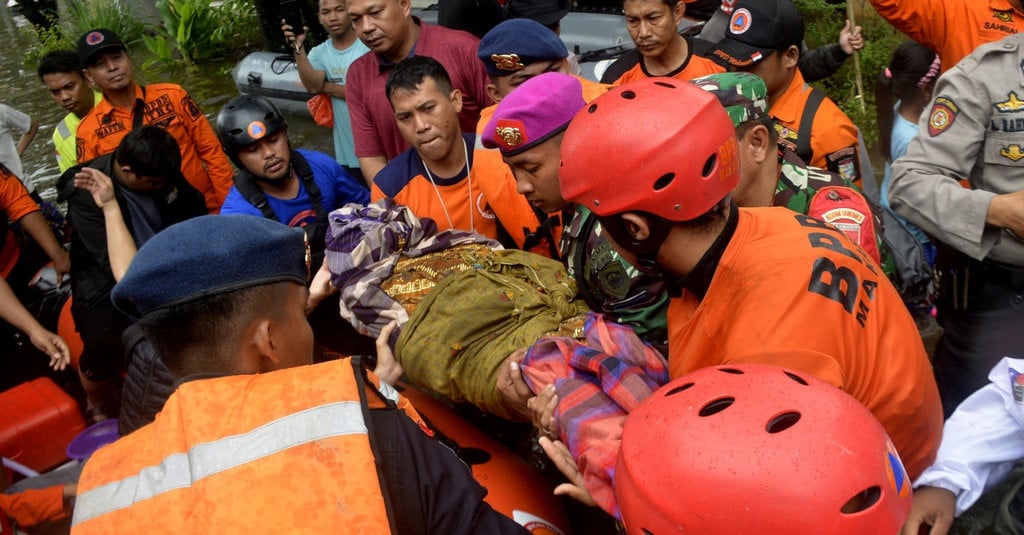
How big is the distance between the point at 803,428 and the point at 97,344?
4.00 meters

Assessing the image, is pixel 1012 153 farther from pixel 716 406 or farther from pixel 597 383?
pixel 716 406

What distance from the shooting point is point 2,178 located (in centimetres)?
484

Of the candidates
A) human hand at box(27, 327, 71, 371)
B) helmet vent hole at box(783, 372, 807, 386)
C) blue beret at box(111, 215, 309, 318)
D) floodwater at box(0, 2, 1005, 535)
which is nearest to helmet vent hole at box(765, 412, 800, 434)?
helmet vent hole at box(783, 372, 807, 386)

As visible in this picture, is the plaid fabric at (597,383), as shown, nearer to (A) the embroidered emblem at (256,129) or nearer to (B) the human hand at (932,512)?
(B) the human hand at (932,512)

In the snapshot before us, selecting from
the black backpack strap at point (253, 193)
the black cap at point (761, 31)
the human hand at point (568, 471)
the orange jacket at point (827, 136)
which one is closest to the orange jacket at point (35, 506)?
the black backpack strap at point (253, 193)

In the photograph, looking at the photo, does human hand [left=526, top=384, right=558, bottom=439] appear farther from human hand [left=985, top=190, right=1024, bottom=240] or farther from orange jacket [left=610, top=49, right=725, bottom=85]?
orange jacket [left=610, top=49, right=725, bottom=85]

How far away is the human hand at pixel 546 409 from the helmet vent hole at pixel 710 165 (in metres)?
0.74

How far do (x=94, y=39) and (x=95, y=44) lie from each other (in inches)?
3.8

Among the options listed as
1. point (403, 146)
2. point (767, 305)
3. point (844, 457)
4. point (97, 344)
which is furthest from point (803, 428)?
point (97, 344)

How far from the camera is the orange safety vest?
4.63 ft

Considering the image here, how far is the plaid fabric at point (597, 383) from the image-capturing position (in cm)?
177

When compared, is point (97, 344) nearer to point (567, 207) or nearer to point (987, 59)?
point (567, 207)

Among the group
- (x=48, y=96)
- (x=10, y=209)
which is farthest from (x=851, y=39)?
(x=48, y=96)

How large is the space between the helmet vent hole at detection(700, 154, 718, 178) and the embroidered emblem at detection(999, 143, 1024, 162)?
62.0 inches
